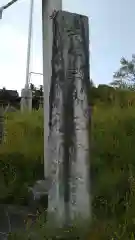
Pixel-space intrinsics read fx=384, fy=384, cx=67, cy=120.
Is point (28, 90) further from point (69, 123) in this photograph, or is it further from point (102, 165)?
point (69, 123)

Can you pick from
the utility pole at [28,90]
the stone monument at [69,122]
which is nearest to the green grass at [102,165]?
the stone monument at [69,122]

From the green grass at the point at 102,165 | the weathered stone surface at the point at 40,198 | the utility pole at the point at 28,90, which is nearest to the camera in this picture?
the green grass at the point at 102,165

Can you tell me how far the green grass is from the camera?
3803 millimetres

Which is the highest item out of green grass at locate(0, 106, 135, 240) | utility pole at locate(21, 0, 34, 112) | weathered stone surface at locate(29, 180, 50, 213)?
utility pole at locate(21, 0, 34, 112)

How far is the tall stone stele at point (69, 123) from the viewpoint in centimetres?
384

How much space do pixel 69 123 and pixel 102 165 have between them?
1.49 meters

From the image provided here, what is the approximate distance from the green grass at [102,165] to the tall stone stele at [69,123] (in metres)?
0.30

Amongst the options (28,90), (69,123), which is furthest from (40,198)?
(28,90)

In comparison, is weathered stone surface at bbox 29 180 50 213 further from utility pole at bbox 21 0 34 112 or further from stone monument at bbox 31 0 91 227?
utility pole at bbox 21 0 34 112

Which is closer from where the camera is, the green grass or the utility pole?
the green grass

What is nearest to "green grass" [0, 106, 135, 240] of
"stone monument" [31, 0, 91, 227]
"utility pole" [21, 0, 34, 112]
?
"stone monument" [31, 0, 91, 227]

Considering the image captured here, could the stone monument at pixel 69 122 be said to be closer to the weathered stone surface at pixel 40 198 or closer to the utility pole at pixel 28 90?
the weathered stone surface at pixel 40 198

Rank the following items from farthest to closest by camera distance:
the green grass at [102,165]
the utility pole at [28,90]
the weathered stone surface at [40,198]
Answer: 1. the utility pole at [28,90]
2. the weathered stone surface at [40,198]
3. the green grass at [102,165]

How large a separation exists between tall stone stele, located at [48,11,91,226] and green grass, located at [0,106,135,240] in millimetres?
297
